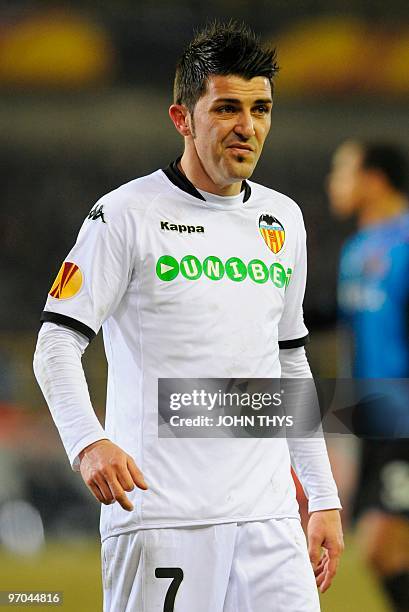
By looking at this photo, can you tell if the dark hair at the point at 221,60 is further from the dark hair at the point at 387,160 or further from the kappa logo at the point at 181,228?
the dark hair at the point at 387,160

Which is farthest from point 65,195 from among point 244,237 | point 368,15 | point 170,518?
point 170,518

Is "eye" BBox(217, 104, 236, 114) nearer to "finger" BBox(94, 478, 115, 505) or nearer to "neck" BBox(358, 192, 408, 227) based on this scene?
"finger" BBox(94, 478, 115, 505)

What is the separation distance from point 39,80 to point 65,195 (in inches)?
11.9

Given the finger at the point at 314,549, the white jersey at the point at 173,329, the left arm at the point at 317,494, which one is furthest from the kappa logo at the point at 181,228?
the finger at the point at 314,549

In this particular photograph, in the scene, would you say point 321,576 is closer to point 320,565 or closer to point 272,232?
point 320,565

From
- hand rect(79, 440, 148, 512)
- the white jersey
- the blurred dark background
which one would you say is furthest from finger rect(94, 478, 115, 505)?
the blurred dark background

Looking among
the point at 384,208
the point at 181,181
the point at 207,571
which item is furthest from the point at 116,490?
the point at 384,208

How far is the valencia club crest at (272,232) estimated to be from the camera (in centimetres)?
141

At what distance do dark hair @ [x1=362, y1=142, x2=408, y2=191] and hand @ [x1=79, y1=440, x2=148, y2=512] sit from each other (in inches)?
58.3

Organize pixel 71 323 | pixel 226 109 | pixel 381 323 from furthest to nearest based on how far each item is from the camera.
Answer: pixel 381 323, pixel 226 109, pixel 71 323

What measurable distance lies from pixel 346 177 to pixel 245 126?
117cm

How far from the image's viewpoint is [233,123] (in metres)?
1.35

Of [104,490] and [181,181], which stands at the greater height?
[181,181]

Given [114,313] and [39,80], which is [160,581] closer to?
[114,313]
